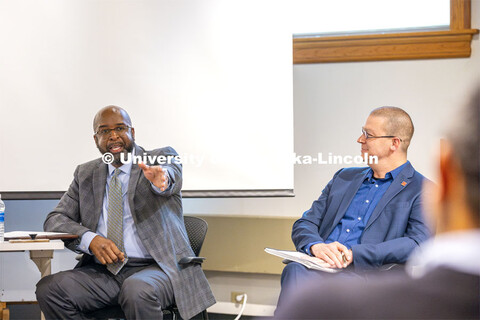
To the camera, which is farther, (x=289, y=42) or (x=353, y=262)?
(x=289, y=42)

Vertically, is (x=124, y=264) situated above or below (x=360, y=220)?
below

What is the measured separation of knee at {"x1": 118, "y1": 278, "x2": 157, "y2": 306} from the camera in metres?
2.57

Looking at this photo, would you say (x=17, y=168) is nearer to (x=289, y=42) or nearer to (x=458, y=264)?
(x=289, y=42)

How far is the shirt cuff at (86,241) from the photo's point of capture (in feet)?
9.24

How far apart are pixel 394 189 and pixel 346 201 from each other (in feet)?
0.83

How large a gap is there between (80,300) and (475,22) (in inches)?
120

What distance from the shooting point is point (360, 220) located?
2781mm

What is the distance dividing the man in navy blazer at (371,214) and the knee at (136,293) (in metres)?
0.62

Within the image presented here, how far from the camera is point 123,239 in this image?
293cm

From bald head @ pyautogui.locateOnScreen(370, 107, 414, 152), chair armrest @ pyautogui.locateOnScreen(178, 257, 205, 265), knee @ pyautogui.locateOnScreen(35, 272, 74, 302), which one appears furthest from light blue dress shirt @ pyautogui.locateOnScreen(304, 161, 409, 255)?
knee @ pyautogui.locateOnScreen(35, 272, 74, 302)

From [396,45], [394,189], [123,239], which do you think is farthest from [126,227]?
[396,45]

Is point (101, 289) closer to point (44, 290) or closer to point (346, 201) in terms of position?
point (44, 290)

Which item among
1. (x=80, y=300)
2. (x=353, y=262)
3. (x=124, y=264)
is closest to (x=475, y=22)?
(x=353, y=262)

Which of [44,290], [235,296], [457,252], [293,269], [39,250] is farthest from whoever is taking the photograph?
[235,296]
